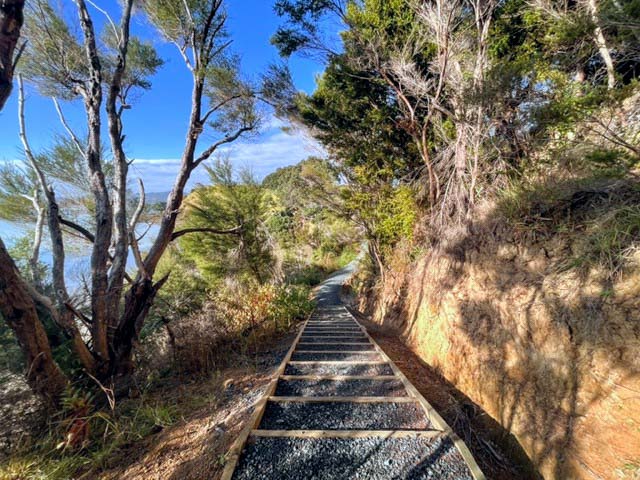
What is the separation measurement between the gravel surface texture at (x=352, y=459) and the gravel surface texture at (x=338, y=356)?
1371mm

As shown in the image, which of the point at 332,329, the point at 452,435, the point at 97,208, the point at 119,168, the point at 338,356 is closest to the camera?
the point at 452,435

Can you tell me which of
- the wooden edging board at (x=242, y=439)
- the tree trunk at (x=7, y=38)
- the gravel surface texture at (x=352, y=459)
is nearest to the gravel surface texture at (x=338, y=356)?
the wooden edging board at (x=242, y=439)

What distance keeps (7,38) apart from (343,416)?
4356 millimetres

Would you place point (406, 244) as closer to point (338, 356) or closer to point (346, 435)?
point (338, 356)

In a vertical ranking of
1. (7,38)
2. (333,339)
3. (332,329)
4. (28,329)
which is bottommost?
(332,329)

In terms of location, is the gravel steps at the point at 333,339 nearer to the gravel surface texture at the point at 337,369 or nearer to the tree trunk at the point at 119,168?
the gravel surface texture at the point at 337,369

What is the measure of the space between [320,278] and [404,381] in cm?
1440

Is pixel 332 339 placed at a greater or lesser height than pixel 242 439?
lesser

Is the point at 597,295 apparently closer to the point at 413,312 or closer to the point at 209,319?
the point at 413,312

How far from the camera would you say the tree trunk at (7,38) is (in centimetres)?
213

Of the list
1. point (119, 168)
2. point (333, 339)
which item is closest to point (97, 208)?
point (119, 168)

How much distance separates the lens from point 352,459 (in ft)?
4.61

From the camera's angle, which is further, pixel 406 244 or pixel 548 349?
pixel 406 244

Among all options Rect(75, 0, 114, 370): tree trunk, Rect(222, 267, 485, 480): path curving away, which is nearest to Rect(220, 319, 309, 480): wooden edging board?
Rect(222, 267, 485, 480): path curving away
